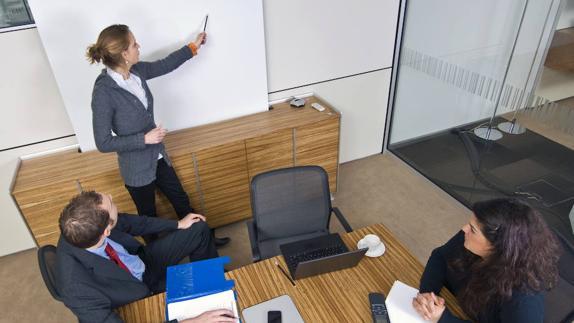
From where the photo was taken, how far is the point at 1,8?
2547 millimetres

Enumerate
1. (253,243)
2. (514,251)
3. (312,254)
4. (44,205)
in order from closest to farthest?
(514,251), (312,254), (253,243), (44,205)

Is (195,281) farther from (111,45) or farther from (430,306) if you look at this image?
(111,45)

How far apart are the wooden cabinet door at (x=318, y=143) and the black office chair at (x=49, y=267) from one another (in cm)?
193

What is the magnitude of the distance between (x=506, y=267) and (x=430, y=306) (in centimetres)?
34

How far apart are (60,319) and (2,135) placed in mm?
1337

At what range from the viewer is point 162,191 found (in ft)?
9.60

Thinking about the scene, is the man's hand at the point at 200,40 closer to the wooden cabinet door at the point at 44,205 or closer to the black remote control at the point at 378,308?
the wooden cabinet door at the point at 44,205

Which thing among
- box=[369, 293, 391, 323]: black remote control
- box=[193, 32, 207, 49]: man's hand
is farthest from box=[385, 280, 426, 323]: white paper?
box=[193, 32, 207, 49]: man's hand

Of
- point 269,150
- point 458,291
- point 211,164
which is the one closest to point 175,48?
point 211,164

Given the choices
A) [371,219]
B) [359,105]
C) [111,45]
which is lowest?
[371,219]

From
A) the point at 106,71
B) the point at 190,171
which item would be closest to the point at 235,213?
the point at 190,171

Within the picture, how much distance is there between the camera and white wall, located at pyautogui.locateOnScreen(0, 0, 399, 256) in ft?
9.57

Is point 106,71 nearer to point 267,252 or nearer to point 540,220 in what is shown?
point 267,252

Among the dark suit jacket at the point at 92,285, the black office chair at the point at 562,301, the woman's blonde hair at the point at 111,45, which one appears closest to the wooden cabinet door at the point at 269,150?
the woman's blonde hair at the point at 111,45
